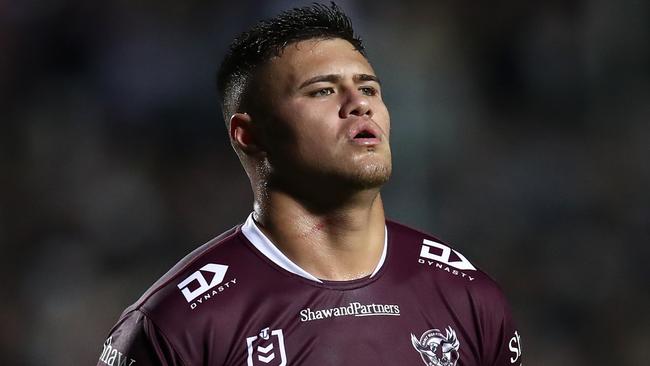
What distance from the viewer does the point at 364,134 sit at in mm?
3270

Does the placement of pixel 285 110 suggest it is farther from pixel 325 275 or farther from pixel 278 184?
pixel 325 275

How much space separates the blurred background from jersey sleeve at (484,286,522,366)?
10.2 ft

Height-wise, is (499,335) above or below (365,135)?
below

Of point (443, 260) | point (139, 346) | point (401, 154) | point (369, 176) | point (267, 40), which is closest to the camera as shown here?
point (139, 346)

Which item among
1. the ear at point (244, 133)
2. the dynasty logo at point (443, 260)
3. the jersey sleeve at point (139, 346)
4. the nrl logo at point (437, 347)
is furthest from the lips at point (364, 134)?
the jersey sleeve at point (139, 346)

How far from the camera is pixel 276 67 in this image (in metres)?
3.42

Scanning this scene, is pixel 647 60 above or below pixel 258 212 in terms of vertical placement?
above

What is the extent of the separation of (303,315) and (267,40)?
1004 millimetres

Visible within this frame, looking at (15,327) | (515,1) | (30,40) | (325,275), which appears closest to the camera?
(325,275)

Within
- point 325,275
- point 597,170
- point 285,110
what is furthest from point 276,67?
point 597,170

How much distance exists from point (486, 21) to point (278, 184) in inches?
170

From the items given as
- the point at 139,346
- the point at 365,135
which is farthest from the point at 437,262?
the point at 139,346

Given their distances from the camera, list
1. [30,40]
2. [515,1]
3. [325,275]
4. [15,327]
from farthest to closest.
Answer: [515,1] < [30,40] < [15,327] < [325,275]

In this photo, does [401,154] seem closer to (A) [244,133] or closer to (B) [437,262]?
(B) [437,262]
